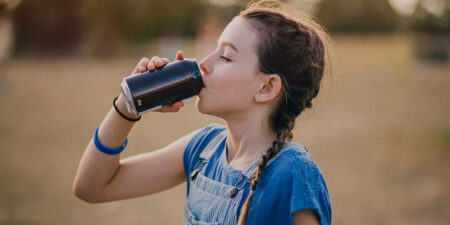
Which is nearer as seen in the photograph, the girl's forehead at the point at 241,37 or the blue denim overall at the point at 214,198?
the blue denim overall at the point at 214,198

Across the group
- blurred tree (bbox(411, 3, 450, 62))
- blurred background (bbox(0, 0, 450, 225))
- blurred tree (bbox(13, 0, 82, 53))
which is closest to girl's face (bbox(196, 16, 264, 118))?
blurred background (bbox(0, 0, 450, 225))

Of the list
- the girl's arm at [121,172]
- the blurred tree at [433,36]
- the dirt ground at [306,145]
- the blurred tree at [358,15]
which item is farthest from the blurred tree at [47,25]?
the blurred tree at [358,15]

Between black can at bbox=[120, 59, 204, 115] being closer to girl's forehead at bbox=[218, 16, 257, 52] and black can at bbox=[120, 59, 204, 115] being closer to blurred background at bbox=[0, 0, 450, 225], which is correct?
girl's forehead at bbox=[218, 16, 257, 52]

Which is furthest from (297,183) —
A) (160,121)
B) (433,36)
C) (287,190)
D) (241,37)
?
(433,36)

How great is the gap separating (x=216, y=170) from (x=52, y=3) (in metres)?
25.3

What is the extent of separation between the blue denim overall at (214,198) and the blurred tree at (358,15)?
48.2m

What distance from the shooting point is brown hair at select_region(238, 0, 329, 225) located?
2.21m

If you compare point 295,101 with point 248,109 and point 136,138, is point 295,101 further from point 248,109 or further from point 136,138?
point 136,138

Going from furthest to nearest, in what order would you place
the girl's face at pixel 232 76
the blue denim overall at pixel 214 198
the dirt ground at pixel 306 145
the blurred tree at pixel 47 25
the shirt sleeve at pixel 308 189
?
the blurred tree at pixel 47 25, the dirt ground at pixel 306 145, the girl's face at pixel 232 76, the blue denim overall at pixel 214 198, the shirt sleeve at pixel 308 189

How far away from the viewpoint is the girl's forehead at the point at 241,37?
2.20m

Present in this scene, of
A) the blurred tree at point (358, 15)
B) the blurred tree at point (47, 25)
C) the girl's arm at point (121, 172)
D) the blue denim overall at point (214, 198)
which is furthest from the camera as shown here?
the blurred tree at point (358, 15)

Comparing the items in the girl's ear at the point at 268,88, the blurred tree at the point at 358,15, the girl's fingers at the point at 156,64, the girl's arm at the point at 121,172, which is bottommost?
the blurred tree at the point at 358,15

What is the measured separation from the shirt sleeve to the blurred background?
0.53 meters

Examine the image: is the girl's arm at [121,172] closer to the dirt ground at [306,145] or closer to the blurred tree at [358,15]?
the dirt ground at [306,145]
